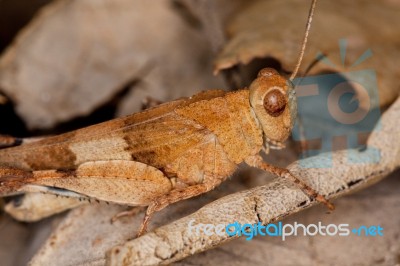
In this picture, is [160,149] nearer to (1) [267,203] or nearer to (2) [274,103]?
(2) [274,103]

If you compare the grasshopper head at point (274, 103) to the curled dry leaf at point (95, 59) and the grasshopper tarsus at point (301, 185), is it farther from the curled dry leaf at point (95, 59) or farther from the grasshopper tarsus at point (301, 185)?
the curled dry leaf at point (95, 59)

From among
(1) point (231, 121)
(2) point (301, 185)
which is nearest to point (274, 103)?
(1) point (231, 121)

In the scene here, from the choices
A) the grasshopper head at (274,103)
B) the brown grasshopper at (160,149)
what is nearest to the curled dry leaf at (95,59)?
the brown grasshopper at (160,149)

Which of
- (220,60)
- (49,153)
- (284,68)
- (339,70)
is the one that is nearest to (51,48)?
(49,153)

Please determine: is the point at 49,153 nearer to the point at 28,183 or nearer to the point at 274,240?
the point at 28,183

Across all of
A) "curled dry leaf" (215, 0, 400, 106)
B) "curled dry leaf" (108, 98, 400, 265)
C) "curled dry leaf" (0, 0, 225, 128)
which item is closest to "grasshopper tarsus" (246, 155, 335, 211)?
"curled dry leaf" (108, 98, 400, 265)

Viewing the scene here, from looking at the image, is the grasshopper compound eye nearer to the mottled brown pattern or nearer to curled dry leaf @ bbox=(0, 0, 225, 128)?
the mottled brown pattern

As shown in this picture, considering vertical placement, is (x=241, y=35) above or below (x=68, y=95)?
above
